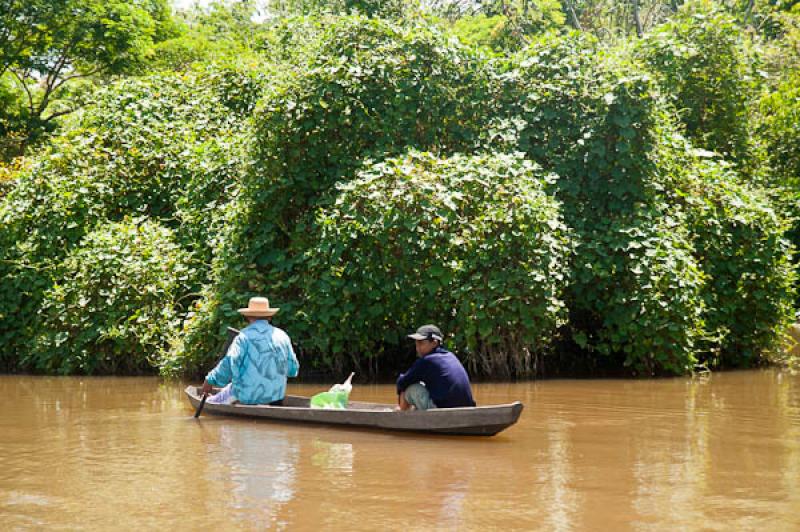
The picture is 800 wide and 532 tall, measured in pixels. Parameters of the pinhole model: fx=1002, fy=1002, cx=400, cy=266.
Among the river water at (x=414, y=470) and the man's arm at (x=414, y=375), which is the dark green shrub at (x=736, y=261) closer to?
the river water at (x=414, y=470)

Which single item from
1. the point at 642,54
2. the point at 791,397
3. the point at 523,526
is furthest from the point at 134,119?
the point at 523,526

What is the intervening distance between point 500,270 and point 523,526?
837 cm

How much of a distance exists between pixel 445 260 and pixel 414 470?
6.52m

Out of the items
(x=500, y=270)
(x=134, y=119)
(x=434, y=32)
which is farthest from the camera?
(x=134, y=119)

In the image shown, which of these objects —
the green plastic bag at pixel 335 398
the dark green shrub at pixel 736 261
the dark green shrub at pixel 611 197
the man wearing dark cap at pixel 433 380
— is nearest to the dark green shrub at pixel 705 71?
the dark green shrub at pixel 611 197

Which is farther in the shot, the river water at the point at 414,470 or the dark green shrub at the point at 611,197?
the dark green shrub at the point at 611,197

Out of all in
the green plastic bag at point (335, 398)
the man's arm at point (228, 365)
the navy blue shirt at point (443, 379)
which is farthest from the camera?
the green plastic bag at point (335, 398)

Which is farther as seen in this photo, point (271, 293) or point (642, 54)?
point (642, 54)

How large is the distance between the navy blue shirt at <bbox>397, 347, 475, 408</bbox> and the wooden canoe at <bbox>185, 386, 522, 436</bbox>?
30 centimetres

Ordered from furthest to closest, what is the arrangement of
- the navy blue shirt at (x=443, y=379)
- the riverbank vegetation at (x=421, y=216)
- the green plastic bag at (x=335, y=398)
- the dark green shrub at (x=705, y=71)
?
the dark green shrub at (x=705, y=71)
the riverbank vegetation at (x=421, y=216)
the green plastic bag at (x=335, y=398)
the navy blue shirt at (x=443, y=379)

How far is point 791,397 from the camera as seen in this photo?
12875mm

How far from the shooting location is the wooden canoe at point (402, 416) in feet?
29.8

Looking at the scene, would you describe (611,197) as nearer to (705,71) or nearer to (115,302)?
(705,71)

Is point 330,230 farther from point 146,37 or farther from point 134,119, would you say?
point 146,37
